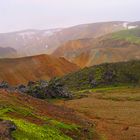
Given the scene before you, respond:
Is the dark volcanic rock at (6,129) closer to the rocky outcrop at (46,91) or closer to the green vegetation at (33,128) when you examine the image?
the green vegetation at (33,128)

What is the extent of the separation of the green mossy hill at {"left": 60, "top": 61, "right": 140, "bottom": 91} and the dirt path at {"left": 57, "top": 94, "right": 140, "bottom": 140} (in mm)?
13455

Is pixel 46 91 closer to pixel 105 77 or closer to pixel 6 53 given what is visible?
pixel 105 77

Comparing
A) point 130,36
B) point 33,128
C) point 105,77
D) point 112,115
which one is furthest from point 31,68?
point 33,128

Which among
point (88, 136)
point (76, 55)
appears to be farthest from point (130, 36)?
point (88, 136)

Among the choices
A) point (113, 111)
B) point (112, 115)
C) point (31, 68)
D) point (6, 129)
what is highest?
point (6, 129)

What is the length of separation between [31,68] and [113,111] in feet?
189

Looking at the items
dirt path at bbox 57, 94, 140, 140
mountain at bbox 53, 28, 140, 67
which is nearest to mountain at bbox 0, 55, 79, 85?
mountain at bbox 53, 28, 140, 67

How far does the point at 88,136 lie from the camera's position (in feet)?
100

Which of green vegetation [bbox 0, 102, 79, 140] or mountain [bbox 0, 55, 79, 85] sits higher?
green vegetation [bbox 0, 102, 79, 140]

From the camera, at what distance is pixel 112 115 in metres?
41.8

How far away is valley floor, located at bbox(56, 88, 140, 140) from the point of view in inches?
1304

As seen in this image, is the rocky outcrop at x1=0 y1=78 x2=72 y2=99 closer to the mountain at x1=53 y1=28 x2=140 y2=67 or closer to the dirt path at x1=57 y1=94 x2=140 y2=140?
the dirt path at x1=57 y1=94 x2=140 y2=140

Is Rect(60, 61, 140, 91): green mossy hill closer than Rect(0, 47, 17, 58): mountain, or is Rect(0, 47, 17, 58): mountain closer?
Rect(60, 61, 140, 91): green mossy hill

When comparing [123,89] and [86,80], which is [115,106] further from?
[86,80]
